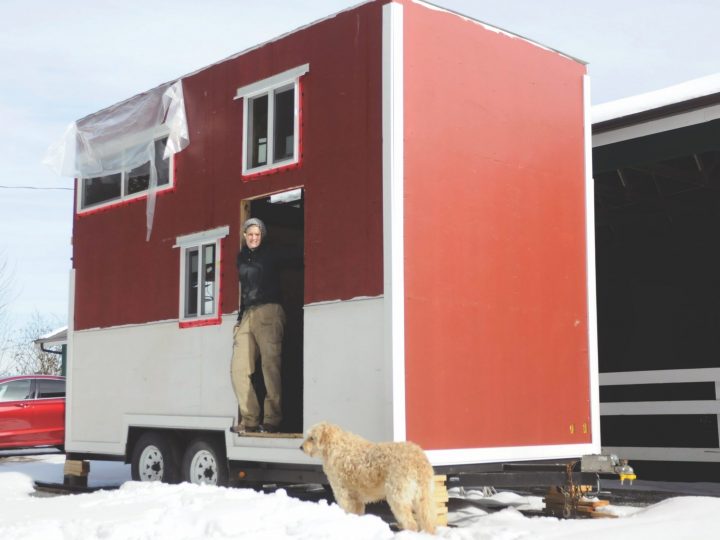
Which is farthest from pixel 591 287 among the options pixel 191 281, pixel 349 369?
pixel 191 281

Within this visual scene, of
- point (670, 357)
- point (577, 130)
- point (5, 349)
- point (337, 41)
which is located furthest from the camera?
point (5, 349)

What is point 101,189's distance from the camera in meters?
12.9

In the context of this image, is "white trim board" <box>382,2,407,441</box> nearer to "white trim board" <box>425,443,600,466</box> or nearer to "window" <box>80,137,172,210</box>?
"white trim board" <box>425,443,600,466</box>

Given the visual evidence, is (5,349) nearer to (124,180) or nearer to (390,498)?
(124,180)

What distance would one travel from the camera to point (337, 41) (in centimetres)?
964

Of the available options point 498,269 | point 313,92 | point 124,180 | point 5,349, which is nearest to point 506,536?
point 498,269

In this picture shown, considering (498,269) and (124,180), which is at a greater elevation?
(124,180)

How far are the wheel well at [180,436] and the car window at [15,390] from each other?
7.33 metres

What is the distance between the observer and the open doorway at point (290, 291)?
37.8 feet

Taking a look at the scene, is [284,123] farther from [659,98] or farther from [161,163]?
[659,98]

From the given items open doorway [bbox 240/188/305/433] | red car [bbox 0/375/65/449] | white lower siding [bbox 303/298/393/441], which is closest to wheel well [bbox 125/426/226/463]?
open doorway [bbox 240/188/305/433]

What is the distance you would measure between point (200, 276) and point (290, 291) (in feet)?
3.94

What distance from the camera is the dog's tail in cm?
761

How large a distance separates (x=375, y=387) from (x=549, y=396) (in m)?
2.21
